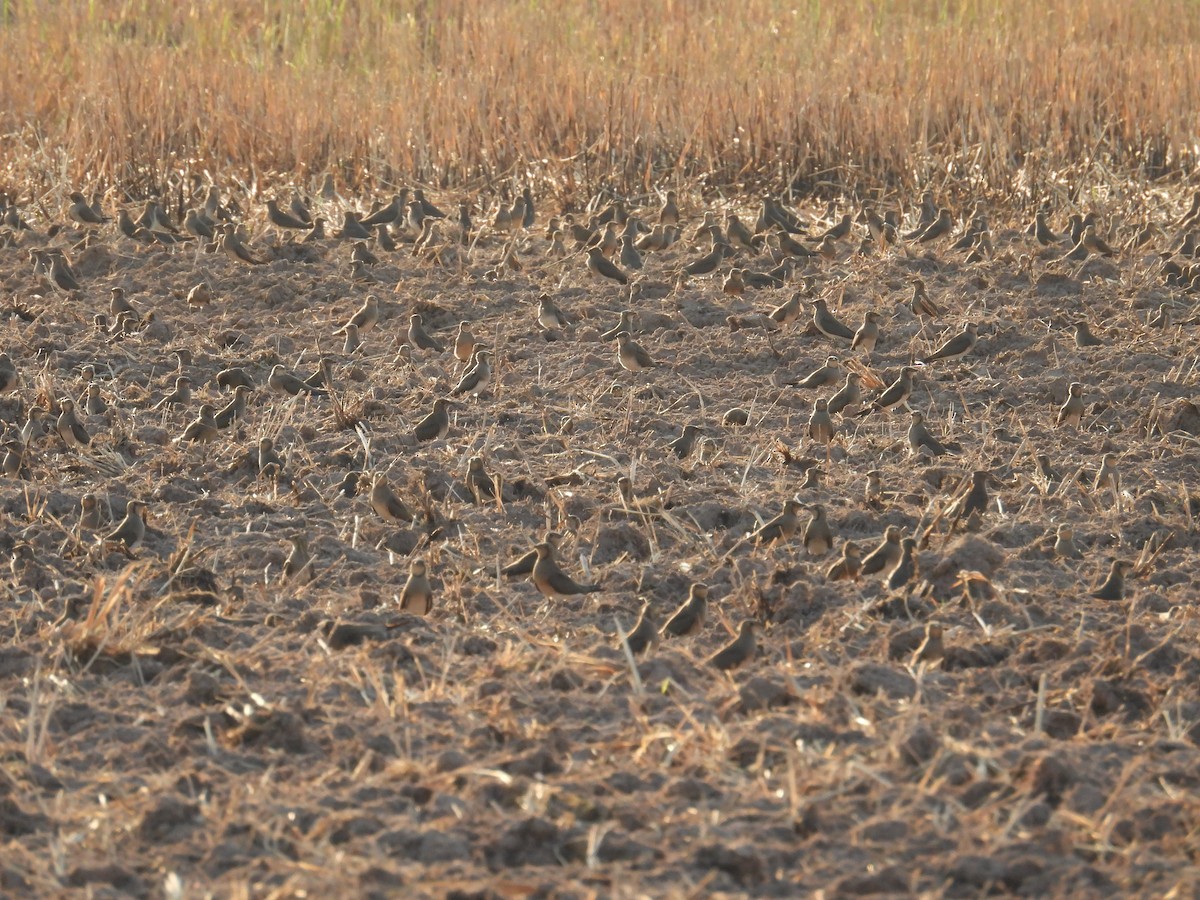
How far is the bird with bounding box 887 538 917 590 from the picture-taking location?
4.98 meters

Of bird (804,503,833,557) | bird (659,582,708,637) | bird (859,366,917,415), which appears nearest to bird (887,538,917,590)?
bird (804,503,833,557)

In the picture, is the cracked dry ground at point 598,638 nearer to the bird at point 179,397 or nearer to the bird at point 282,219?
the bird at point 179,397

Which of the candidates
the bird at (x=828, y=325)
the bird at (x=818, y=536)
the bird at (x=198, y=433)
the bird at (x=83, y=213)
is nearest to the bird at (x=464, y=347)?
the bird at (x=198, y=433)

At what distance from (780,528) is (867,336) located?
2.17 meters

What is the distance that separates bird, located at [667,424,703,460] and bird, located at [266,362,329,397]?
1448mm

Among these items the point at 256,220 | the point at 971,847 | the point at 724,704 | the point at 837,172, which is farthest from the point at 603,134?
the point at 971,847

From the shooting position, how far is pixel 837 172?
10.1 m

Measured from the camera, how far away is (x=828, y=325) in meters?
7.41

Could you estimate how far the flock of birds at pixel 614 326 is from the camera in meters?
5.23

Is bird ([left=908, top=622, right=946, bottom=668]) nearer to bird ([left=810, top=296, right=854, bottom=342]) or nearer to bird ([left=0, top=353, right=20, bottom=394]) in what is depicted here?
bird ([left=810, top=296, right=854, bottom=342])

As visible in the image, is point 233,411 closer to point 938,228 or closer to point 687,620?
point 687,620

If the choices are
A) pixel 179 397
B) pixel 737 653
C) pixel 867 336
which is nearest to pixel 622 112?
pixel 867 336

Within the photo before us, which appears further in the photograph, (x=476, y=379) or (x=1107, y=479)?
(x=476, y=379)

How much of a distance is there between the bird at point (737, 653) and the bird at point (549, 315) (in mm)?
3351
